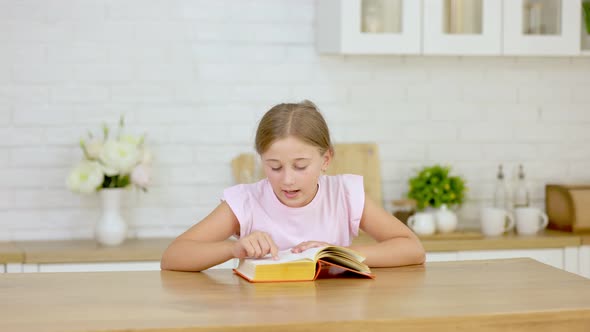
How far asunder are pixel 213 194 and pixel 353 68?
86 centimetres

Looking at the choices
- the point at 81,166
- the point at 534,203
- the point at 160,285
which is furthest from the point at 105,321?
the point at 534,203

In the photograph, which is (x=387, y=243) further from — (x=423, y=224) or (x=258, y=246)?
(x=423, y=224)

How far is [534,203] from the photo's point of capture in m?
4.38

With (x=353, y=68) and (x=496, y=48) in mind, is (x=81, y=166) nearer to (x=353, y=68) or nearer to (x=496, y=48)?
(x=353, y=68)

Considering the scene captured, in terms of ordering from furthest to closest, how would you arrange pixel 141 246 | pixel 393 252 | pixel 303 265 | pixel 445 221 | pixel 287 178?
pixel 445 221 → pixel 141 246 → pixel 393 252 → pixel 287 178 → pixel 303 265

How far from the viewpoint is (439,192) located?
402cm

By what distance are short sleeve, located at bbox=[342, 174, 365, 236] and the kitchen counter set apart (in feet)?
3.46

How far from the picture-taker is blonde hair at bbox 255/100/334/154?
245 centimetres

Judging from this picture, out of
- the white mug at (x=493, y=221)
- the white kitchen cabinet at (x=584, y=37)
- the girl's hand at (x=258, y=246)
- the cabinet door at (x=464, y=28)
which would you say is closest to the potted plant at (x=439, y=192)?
the white mug at (x=493, y=221)

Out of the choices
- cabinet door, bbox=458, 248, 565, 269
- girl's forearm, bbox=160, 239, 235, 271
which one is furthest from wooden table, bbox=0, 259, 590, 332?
cabinet door, bbox=458, 248, 565, 269

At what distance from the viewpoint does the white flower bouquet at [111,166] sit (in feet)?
12.2

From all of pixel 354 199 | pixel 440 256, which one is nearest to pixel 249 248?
pixel 354 199

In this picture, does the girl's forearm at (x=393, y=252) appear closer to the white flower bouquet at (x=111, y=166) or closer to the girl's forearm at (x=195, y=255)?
the girl's forearm at (x=195, y=255)

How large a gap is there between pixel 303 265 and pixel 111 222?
5.62 feet
